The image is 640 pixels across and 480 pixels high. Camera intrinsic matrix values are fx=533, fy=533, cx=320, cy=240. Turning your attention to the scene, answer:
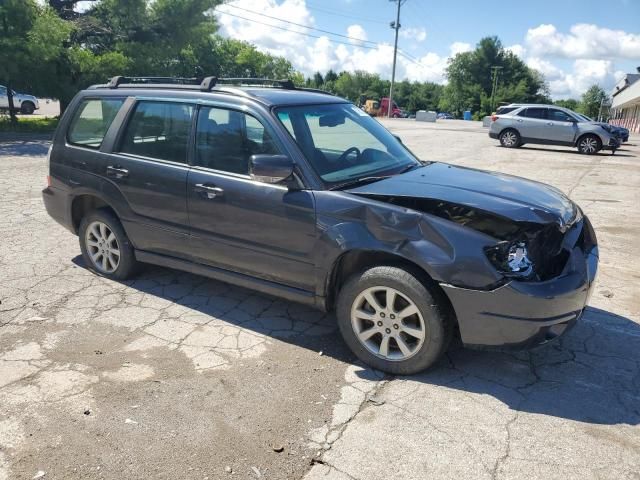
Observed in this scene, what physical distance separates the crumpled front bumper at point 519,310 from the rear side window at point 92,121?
3402 mm

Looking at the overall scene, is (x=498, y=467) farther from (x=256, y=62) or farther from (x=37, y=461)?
(x=256, y=62)

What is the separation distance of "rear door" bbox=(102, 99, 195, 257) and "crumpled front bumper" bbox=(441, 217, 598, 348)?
2.27 m

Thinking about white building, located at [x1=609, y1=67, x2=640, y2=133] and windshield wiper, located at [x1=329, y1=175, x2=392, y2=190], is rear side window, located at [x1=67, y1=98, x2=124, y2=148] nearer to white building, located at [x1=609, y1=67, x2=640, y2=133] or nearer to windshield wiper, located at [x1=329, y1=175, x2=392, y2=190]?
windshield wiper, located at [x1=329, y1=175, x2=392, y2=190]

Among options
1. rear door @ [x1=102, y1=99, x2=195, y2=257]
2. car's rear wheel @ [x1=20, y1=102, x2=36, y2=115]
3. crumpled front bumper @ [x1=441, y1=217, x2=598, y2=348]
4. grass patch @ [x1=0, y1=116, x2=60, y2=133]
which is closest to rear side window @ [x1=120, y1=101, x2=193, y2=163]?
rear door @ [x1=102, y1=99, x2=195, y2=257]

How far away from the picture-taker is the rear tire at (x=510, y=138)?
20.0 m

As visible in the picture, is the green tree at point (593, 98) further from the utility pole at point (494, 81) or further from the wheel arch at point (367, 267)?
the wheel arch at point (367, 267)

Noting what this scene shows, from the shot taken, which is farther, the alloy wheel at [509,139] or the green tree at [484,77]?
the green tree at [484,77]

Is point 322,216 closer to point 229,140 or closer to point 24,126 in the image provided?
point 229,140

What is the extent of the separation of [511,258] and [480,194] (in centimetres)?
55

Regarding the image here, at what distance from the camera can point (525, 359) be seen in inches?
146

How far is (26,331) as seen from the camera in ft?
13.1

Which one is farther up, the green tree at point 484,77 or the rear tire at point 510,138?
the green tree at point 484,77

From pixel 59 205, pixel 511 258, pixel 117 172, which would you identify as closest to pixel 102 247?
pixel 59 205

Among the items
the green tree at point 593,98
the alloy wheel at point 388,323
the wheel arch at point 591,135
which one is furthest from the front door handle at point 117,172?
the green tree at point 593,98
